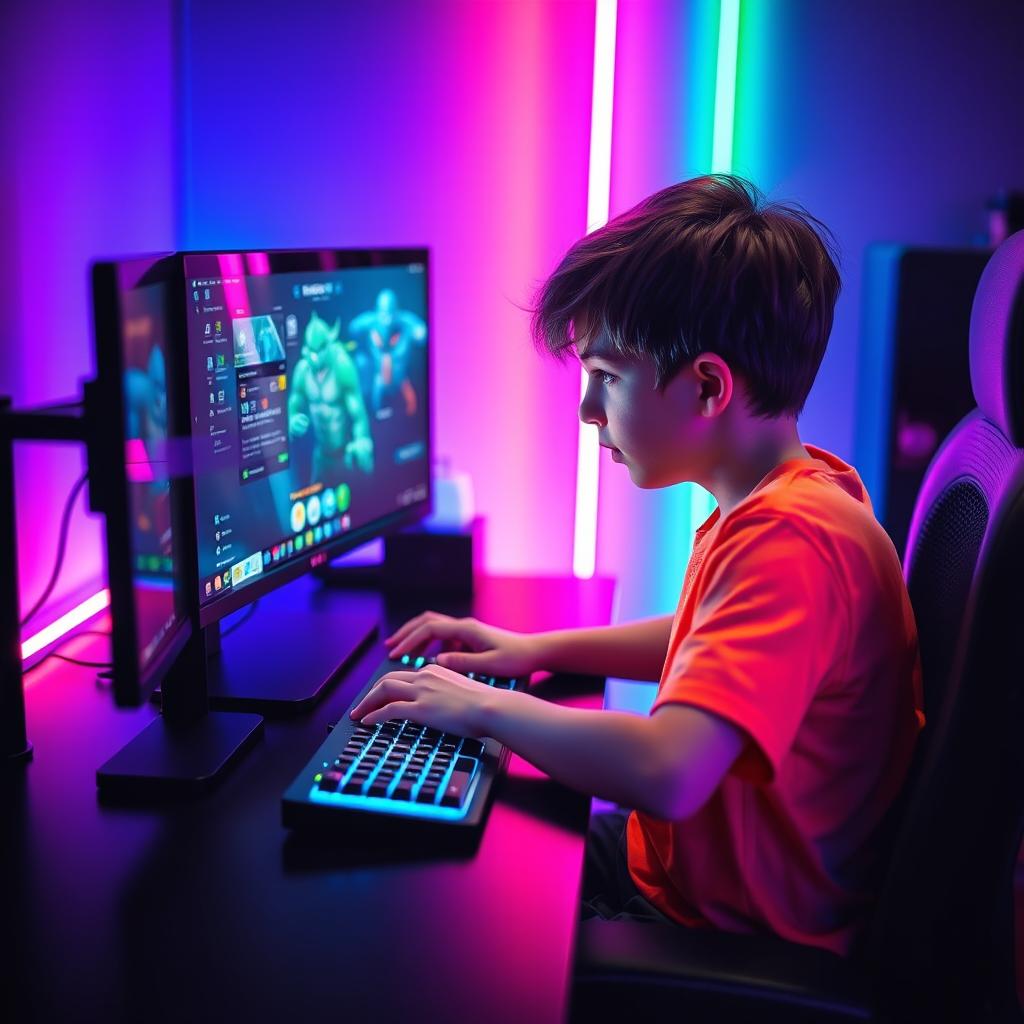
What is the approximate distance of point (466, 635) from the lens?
1318 mm

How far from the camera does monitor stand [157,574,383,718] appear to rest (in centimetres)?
120

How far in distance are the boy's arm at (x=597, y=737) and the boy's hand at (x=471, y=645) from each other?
7.4 inches

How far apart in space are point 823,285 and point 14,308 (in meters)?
0.95

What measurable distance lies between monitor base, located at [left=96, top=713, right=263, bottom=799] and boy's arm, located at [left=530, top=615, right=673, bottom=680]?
1.12 feet

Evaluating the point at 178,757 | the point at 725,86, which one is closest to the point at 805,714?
the point at 178,757

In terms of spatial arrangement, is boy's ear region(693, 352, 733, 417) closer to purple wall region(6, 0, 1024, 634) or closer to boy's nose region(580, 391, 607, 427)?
boy's nose region(580, 391, 607, 427)

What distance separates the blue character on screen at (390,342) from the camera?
148cm

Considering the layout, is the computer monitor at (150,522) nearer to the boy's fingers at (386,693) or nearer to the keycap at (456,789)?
the boy's fingers at (386,693)

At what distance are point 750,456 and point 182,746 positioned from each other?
2.01 ft

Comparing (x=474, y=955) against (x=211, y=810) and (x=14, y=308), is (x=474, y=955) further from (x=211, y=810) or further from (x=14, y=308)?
(x=14, y=308)

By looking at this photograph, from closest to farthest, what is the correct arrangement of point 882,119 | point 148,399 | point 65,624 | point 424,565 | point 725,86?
1. point 148,399
2. point 65,624
3. point 424,565
4. point 725,86
5. point 882,119

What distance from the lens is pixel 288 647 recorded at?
4.48 ft

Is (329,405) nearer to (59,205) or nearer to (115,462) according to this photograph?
(59,205)

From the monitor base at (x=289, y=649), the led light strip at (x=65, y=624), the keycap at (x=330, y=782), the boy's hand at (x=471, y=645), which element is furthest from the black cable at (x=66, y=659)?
the keycap at (x=330, y=782)
